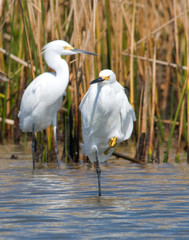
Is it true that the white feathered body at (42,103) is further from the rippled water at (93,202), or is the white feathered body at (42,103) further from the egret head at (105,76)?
the egret head at (105,76)

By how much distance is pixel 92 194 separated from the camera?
516 cm

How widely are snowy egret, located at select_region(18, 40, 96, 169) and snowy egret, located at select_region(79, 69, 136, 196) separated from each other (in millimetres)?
1590

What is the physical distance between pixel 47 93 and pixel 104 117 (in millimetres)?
2049

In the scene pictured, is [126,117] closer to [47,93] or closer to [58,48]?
[58,48]

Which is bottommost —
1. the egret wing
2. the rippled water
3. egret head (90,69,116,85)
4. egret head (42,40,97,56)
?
the rippled water

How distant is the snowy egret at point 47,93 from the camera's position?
6988 mm

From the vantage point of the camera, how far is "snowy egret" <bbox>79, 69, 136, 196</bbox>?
524 cm

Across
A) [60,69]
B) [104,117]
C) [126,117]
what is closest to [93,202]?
[104,117]

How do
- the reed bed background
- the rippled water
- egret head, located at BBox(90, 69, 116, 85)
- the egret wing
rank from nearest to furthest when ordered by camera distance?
the rippled water → egret head, located at BBox(90, 69, 116, 85) → the egret wing → the reed bed background

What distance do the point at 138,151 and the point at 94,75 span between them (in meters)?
1.12

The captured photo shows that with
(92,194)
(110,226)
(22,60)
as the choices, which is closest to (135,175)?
(92,194)

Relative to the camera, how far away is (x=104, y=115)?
5320 mm

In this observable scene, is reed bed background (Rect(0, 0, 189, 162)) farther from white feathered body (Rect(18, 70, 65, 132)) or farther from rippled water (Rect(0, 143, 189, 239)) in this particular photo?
rippled water (Rect(0, 143, 189, 239))

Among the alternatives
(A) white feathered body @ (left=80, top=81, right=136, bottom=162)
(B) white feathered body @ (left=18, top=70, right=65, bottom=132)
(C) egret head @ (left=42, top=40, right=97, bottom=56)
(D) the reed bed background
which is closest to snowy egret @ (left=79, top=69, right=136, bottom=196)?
(A) white feathered body @ (left=80, top=81, right=136, bottom=162)
